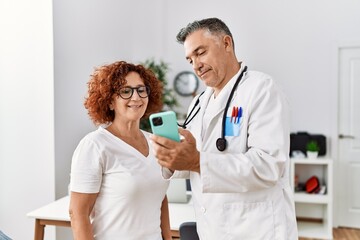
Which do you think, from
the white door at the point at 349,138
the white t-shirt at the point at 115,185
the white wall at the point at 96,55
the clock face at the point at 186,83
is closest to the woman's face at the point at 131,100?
the white t-shirt at the point at 115,185

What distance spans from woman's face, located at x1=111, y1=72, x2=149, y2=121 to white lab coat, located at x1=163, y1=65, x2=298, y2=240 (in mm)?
393

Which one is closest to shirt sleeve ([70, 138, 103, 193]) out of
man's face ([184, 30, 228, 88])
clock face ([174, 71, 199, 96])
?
man's face ([184, 30, 228, 88])

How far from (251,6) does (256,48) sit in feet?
1.74

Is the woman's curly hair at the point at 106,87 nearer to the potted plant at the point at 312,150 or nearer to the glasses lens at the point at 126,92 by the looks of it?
the glasses lens at the point at 126,92

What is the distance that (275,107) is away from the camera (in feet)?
3.71

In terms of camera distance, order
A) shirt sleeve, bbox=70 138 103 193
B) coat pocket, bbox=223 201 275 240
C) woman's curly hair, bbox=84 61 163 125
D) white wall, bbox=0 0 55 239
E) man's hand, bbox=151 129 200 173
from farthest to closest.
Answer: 1. white wall, bbox=0 0 55 239
2. woman's curly hair, bbox=84 61 163 125
3. shirt sleeve, bbox=70 138 103 193
4. coat pocket, bbox=223 201 275 240
5. man's hand, bbox=151 129 200 173

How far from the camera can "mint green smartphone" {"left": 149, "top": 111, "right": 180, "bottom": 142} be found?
3.35 ft

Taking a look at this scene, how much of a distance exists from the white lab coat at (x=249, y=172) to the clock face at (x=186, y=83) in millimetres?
3801

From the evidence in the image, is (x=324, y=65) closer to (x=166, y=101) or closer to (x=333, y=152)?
(x=333, y=152)

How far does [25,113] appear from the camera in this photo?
3164 millimetres

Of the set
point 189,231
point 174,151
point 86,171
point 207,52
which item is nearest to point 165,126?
point 174,151

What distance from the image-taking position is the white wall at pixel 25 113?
122 inches

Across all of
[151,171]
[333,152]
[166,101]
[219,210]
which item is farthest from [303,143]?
[219,210]

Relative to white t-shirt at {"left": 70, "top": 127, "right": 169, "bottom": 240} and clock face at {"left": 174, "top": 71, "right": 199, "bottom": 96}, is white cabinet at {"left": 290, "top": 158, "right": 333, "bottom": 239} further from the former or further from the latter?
white t-shirt at {"left": 70, "top": 127, "right": 169, "bottom": 240}
